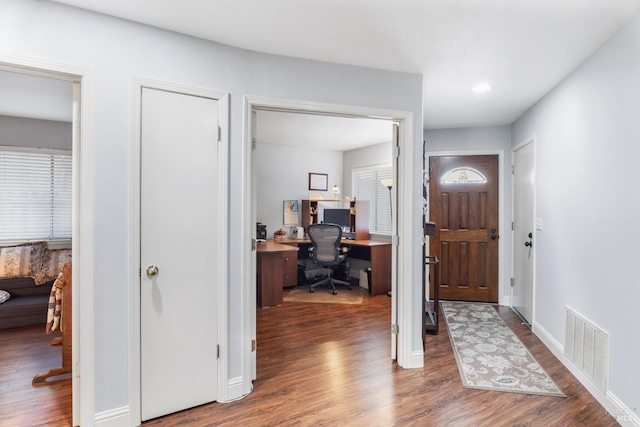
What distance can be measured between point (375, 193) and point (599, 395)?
3.87m

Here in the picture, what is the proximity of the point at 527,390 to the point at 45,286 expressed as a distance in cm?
473

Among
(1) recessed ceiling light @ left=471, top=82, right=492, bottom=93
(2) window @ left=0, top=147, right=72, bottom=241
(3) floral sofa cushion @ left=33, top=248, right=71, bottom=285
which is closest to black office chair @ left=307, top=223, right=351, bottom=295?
(1) recessed ceiling light @ left=471, top=82, right=492, bottom=93

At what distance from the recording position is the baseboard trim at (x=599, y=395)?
1856mm

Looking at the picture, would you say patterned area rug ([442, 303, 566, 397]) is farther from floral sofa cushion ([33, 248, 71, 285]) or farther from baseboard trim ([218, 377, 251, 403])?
floral sofa cushion ([33, 248, 71, 285])

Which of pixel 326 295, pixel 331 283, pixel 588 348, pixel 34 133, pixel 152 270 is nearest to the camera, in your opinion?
pixel 152 270

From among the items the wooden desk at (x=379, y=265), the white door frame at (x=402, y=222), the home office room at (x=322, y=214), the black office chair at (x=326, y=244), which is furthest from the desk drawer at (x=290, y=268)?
the white door frame at (x=402, y=222)

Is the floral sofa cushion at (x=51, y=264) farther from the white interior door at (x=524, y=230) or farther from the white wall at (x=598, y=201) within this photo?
the white interior door at (x=524, y=230)

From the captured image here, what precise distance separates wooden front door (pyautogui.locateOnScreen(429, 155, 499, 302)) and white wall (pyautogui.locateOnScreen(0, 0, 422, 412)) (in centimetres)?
294

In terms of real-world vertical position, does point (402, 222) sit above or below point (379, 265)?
above

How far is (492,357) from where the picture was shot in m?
2.80

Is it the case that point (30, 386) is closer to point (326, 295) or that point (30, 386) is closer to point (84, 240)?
point (84, 240)

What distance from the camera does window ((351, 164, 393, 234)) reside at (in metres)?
5.36

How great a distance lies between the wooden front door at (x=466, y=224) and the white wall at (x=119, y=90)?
9.66 ft

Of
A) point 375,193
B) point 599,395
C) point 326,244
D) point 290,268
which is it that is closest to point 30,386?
point 290,268
